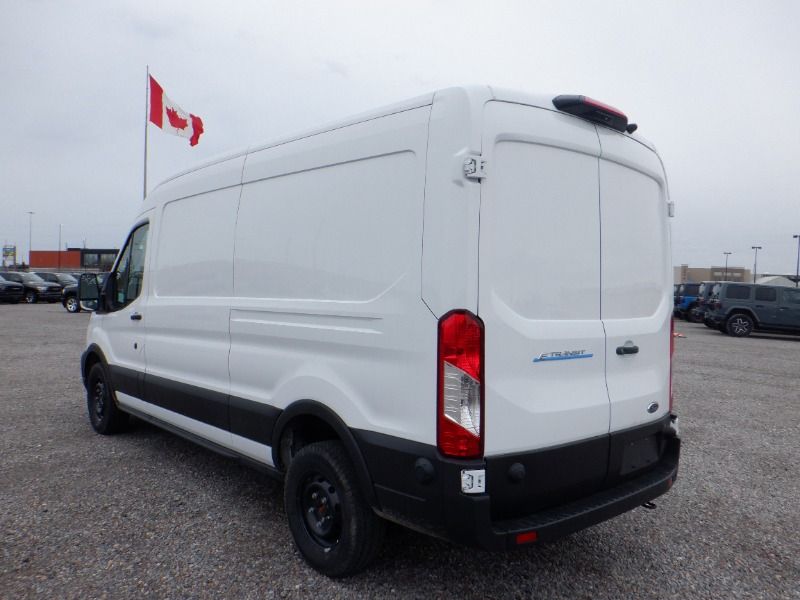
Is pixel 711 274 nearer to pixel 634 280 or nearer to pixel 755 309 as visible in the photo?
pixel 755 309

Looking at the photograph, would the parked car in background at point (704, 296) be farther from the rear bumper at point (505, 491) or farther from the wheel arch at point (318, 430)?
the wheel arch at point (318, 430)

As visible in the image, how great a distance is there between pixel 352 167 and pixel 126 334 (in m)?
3.21

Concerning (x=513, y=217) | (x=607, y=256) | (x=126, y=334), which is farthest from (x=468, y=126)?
(x=126, y=334)

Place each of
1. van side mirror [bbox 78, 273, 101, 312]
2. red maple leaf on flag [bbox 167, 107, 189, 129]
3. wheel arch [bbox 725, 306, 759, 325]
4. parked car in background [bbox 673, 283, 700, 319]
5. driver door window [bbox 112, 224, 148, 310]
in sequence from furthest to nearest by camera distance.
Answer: parked car in background [bbox 673, 283, 700, 319]
red maple leaf on flag [bbox 167, 107, 189, 129]
wheel arch [bbox 725, 306, 759, 325]
van side mirror [bbox 78, 273, 101, 312]
driver door window [bbox 112, 224, 148, 310]

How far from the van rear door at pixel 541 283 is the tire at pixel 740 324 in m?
18.4

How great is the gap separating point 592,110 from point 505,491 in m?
1.86

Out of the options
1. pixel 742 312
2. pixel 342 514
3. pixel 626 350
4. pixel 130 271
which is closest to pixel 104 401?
pixel 130 271

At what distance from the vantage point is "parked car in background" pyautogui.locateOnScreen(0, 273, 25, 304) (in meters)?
27.2

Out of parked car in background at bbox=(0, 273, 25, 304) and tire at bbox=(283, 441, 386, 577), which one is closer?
tire at bbox=(283, 441, 386, 577)

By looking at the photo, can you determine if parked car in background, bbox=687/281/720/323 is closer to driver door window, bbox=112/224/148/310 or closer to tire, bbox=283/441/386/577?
driver door window, bbox=112/224/148/310

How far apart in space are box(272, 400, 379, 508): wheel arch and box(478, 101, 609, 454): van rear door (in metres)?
0.65

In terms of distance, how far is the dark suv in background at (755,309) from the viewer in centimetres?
1820

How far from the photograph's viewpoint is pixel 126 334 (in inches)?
206

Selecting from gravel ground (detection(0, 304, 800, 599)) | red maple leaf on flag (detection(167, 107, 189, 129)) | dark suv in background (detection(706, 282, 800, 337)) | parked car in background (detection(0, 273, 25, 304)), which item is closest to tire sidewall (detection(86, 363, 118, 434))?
gravel ground (detection(0, 304, 800, 599))
